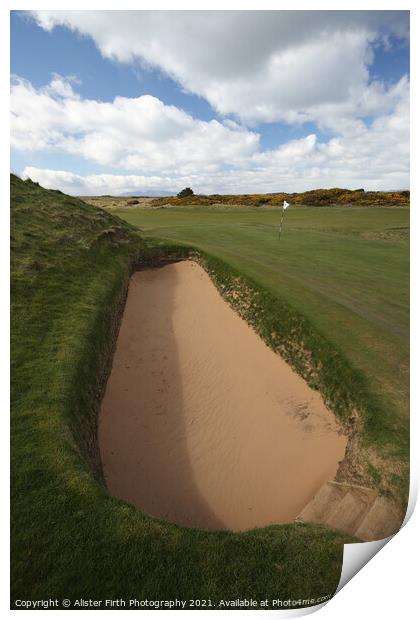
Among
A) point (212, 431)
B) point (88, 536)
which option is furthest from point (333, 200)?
point (88, 536)

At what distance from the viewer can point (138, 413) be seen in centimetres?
895

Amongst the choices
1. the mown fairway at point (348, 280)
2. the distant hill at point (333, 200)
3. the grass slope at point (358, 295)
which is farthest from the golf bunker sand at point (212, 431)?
the distant hill at point (333, 200)

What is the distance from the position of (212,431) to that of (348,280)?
11050 millimetres

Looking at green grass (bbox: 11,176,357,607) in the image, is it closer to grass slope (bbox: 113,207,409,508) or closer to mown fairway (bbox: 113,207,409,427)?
grass slope (bbox: 113,207,409,508)

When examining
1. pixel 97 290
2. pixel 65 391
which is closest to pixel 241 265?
pixel 97 290

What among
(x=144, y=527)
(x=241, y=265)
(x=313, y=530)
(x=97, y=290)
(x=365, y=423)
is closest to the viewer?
(x=144, y=527)

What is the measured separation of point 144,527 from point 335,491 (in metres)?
3.99

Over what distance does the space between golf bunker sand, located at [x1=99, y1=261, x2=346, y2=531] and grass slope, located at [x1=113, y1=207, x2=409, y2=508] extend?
132cm

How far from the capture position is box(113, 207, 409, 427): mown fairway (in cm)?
915

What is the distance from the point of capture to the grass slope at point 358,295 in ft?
23.1

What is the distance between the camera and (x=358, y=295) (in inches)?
548

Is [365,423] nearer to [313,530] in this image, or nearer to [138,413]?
[313,530]

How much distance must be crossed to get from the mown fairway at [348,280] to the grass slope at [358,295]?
31 mm

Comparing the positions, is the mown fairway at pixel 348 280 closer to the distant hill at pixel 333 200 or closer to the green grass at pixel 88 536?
the green grass at pixel 88 536
